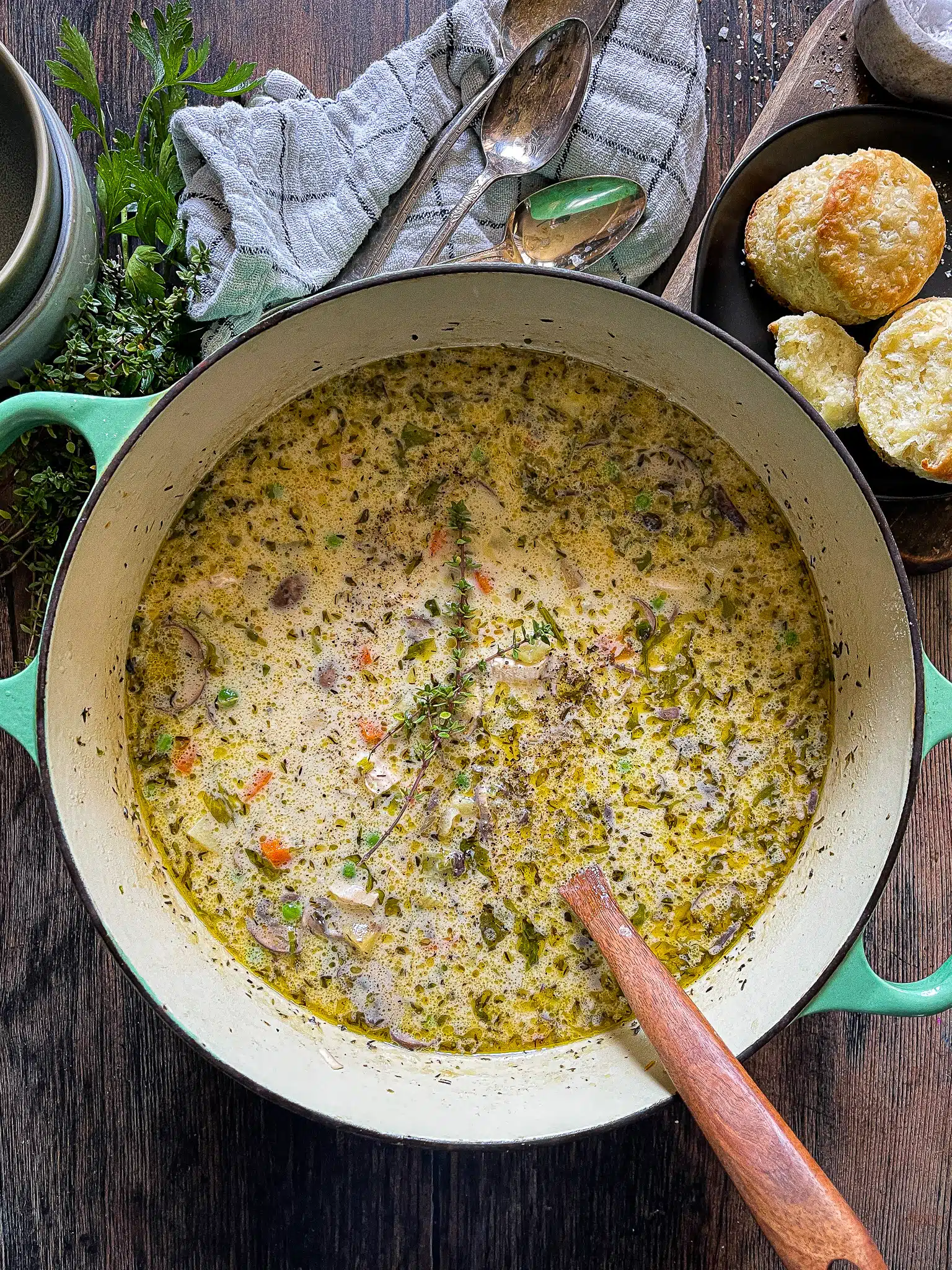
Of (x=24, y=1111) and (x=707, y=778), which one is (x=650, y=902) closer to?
Answer: (x=707, y=778)

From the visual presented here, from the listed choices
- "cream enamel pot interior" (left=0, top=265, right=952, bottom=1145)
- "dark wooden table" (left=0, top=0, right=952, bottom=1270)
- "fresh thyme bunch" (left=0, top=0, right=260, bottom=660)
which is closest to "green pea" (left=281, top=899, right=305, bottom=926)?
"cream enamel pot interior" (left=0, top=265, right=952, bottom=1145)

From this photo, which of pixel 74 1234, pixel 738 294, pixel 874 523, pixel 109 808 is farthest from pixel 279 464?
pixel 74 1234

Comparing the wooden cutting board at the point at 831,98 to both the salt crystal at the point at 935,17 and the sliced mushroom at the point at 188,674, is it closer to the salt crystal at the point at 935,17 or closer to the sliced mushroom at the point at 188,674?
the salt crystal at the point at 935,17

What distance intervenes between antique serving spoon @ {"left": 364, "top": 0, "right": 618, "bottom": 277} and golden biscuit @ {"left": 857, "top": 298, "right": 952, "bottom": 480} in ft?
2.35

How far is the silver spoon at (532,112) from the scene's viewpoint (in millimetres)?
1608

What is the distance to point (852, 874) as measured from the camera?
149cm

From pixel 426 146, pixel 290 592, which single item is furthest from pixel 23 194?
pixel 290 592

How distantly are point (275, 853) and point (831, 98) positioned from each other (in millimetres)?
1555

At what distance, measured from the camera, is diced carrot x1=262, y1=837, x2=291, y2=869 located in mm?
Answer: 1595

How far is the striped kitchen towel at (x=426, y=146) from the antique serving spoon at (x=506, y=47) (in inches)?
0.7

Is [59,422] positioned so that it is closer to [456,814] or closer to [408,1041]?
[456,814]

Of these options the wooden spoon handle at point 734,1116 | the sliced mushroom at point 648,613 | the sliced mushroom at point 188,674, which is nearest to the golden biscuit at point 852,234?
the sliced mushroom at point 648,613

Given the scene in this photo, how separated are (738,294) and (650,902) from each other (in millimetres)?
1003

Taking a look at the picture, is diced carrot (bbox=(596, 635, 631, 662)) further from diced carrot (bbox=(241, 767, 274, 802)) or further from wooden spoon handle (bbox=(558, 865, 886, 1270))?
diced carrot (bbox=(241, 767, 274, 802))
